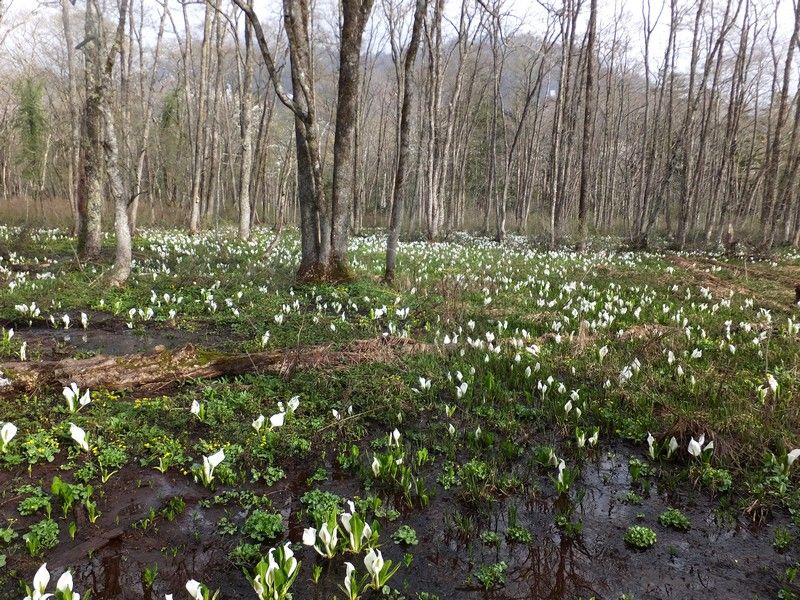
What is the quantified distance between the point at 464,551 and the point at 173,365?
3.68 metres

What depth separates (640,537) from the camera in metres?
2.93

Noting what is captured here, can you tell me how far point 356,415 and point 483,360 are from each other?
212 cm

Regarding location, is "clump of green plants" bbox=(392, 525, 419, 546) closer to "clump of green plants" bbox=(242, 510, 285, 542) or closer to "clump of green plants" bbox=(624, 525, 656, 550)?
"clump of green plants" bbox=(242, 510, 285, 542)

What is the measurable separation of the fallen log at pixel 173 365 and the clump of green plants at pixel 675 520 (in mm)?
3313

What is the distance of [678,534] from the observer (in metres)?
3.04

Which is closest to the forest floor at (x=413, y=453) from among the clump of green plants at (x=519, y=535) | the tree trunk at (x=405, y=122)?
the clump of green plants at (x=519, y=535)

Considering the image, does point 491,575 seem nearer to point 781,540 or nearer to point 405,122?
point 781,540

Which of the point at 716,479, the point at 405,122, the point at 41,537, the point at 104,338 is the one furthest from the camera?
the point at 405,122

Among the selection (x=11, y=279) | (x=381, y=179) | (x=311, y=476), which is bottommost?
(x=311, y=476)

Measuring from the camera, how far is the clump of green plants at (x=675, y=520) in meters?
3.09

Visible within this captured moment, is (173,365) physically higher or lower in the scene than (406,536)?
higher

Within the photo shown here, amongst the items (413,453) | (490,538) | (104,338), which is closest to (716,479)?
(490,538)

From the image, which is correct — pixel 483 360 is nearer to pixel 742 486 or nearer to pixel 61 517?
pixel 742 486

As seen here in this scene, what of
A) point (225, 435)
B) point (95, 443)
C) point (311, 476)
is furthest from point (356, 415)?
point (95, 443)
